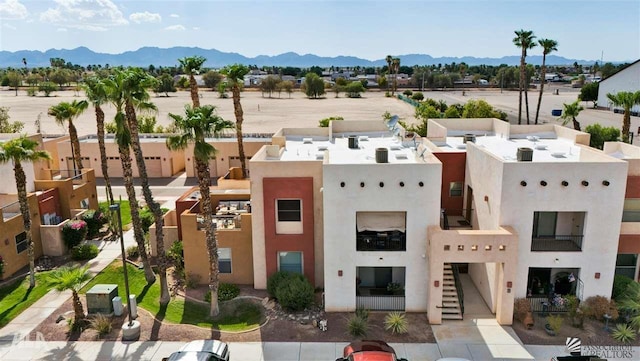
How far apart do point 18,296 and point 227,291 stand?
1009 centimetres

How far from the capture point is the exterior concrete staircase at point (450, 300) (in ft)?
65.3

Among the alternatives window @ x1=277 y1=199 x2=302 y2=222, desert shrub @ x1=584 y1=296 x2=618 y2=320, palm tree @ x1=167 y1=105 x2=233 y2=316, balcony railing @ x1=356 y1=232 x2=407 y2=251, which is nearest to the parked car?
palm tree @ x1=167 y1=105 x2=233 y2=316

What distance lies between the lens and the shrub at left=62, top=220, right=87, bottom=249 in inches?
1069

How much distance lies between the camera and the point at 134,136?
66.5 feet

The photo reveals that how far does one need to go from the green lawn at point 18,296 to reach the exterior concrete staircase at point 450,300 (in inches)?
747

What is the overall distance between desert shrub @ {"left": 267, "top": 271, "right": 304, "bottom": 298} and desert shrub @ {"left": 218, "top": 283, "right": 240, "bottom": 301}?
1637 mm

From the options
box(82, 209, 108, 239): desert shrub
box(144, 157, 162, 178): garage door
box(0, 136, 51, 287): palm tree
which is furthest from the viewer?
box(144, 157, 162, 178): garage door

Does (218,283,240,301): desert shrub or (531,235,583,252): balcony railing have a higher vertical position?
(531,235,583,252): balcony railing

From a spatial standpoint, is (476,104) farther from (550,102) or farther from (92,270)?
(550,102)

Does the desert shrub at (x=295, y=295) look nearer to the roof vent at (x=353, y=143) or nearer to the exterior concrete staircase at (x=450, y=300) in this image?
the exterior concrete staircase at (x=450, y=300)

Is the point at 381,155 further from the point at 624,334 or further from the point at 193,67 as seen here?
the point at 193,67

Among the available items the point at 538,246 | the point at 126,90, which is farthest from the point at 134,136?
the point at 538,246

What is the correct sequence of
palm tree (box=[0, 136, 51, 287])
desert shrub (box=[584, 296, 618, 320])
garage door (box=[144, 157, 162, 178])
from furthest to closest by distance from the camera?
garage door (box=[144, 157, 162, 178]), palm tree (box=[0, 136, 51, 287]), desert shrub (box=[584, 296, 618, 320])

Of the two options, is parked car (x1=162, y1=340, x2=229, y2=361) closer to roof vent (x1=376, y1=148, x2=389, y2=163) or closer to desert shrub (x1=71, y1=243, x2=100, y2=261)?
roof vent (x1=376, y1=148, x2=389, y2=163)
